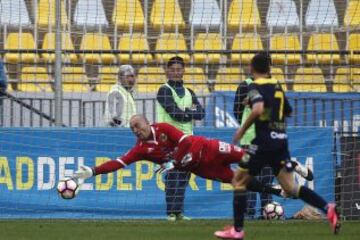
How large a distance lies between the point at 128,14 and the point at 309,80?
3.93 metres

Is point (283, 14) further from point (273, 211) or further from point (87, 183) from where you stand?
point (87, 183)

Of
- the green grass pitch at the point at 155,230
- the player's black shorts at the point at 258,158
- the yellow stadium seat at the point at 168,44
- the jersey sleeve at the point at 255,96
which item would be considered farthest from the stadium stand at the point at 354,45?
the jersey sleeve at the point at 255,96

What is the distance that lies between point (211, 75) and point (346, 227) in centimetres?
578

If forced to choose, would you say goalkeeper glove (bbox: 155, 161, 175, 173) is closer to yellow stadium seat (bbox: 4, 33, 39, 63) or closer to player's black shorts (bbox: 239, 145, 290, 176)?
player's black shorts (bbox: 239, 145, 290, 176)

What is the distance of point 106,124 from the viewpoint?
16.0 metres

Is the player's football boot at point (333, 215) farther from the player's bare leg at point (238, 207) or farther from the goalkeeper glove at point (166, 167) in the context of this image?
the goalkeeper glove at point (166, 167)

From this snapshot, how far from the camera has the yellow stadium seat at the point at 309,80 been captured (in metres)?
18.5

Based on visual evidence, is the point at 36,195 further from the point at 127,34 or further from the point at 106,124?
the point at 127,34

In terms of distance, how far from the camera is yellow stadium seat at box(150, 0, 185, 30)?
17219 mm

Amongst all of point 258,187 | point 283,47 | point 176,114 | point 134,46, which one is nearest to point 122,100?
point 176,114

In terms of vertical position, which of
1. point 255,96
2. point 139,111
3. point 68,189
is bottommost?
point 68,189

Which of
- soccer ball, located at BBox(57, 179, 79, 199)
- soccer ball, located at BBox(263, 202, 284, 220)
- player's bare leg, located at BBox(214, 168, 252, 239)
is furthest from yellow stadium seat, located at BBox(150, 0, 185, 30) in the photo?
player's bare leg, located at BBox(214, 168, 252, 239)

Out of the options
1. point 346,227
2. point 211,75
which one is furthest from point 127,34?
point 346,227

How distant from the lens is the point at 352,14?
17.4 metres
